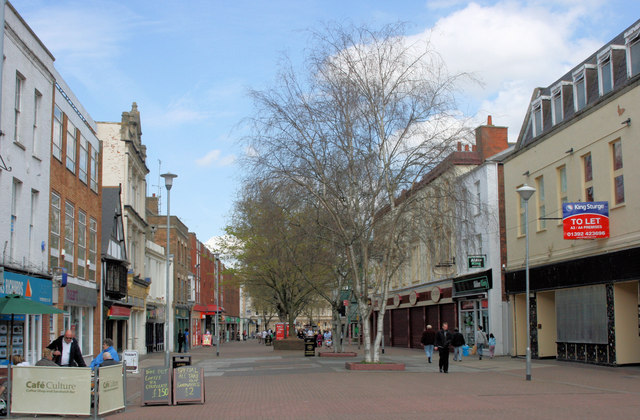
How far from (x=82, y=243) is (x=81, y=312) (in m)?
3.09

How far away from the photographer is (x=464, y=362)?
98.0ft

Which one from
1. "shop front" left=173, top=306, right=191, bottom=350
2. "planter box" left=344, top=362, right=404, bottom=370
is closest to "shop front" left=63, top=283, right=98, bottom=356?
"planter box" left=344, top=362, right=404, bottom=370

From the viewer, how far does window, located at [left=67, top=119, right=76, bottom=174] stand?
25.9 metres

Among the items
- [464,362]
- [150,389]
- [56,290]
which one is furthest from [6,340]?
[464,362]

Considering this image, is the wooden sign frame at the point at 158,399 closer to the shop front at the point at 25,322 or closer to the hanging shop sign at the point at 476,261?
the shop front at the point at 25,322

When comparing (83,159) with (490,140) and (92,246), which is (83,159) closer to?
(92,246)

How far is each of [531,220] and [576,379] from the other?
11.0 meters

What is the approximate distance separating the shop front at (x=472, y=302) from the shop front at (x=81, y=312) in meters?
18.1

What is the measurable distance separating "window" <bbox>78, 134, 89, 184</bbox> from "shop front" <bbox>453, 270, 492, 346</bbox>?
61.9ft

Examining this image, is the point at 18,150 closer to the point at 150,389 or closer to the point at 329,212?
the point at 150,389

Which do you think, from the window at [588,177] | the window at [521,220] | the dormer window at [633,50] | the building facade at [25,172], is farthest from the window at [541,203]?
the building facade at [25,172]

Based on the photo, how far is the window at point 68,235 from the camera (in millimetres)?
25436

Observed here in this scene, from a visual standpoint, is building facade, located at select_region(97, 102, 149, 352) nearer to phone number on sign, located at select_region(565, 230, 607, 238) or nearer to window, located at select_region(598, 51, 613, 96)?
phone number on sign, located at select_region(565, 230, 607, 238)

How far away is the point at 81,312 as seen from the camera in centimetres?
2920
